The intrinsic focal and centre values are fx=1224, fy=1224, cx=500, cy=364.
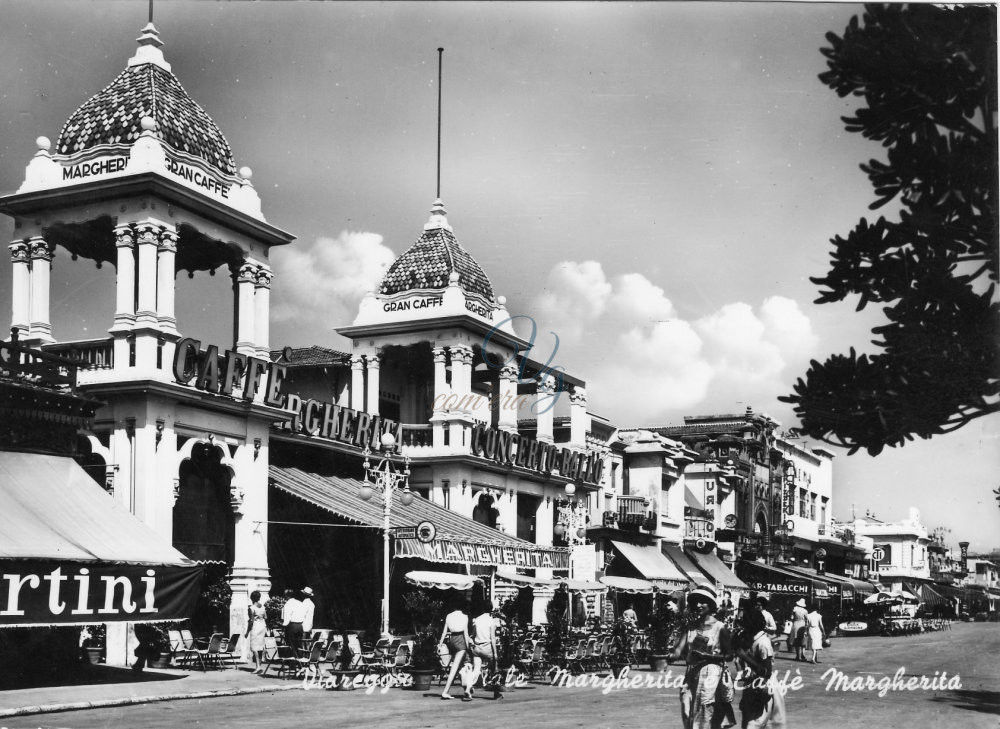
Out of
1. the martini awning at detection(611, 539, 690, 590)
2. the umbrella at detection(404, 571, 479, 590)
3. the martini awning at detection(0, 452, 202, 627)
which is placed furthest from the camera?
the martini awning at detection(611, 539, 690, 590)

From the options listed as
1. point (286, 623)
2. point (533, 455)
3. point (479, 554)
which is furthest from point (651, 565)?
point (286, 623)

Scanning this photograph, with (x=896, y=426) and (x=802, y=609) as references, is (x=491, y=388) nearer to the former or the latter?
(x=802, y=609)

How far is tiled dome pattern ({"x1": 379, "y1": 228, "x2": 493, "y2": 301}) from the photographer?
3441 centimetres

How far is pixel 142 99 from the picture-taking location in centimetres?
2398

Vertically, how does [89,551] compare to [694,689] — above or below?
above

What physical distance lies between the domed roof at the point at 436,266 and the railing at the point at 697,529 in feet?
58.7

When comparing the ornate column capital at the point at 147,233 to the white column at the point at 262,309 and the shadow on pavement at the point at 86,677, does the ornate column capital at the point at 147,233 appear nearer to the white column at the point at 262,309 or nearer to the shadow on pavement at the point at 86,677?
the white column at the point at 262,309

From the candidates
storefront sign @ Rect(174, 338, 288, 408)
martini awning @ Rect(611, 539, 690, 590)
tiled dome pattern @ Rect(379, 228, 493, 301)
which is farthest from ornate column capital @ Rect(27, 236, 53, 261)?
martini awning @ Rect(611, 539, 690, 590)

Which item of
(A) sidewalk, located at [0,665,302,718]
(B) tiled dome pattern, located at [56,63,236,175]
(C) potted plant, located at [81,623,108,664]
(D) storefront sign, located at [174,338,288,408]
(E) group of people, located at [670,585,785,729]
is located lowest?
(A) sidewalk, located at [0,665,302,718]

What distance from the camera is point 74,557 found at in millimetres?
16969

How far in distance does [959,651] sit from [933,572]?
77271 millimetres

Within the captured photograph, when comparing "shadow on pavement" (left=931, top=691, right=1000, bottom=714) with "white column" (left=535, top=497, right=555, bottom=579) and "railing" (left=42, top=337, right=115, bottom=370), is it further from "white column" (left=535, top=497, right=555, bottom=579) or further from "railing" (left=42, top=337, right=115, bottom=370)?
"white column" (left=535, top=497, right=555, bottom=579)

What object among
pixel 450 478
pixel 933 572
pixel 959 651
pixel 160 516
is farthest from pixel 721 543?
pixel 933 572

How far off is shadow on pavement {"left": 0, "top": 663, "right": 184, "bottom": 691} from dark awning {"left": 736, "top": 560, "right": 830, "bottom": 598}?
128 feet
